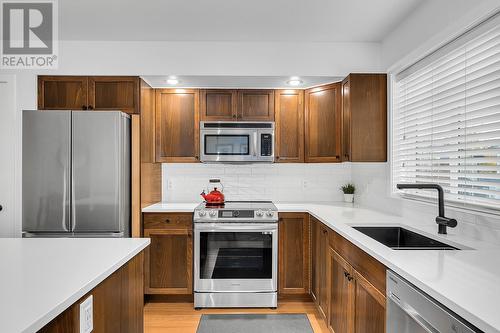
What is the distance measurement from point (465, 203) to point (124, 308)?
1.91m

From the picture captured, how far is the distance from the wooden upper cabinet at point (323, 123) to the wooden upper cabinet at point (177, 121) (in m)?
1.15

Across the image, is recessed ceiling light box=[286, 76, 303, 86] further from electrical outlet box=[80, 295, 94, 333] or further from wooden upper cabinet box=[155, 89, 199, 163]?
electrical outlet box=[80, 295, 94, 333]

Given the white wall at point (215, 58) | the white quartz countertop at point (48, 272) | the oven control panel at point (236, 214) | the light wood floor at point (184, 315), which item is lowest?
the light wood floor at point (184, 315)

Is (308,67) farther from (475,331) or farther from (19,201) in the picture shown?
(19,201)

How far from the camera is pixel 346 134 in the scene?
9.86 feet

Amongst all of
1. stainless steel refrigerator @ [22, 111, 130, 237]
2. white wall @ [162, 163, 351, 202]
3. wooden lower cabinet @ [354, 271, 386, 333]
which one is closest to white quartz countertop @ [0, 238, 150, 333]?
stainless steel refrigerator @ [22, 111, 130, 237]

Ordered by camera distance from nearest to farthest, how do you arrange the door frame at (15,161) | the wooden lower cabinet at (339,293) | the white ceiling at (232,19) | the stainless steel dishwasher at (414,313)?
the stainless steel dishwasher at (414,313) → the wooden lower cabinet at (339,293) → the white ceiling at (232,19) → the door frame at (15,161)

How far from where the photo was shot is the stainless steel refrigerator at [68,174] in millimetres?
2709

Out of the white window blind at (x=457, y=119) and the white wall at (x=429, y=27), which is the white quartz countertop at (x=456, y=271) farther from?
the white wall at (x=429, y=27)

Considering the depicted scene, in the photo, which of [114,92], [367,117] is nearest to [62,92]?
[114,92]

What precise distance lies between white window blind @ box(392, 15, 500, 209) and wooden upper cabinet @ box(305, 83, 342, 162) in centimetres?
62

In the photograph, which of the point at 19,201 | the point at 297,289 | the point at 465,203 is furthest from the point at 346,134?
the point at 19,201

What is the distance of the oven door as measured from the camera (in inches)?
119

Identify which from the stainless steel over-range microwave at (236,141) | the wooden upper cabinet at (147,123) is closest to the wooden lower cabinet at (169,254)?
the wooden upper cabinet at (147,123)
